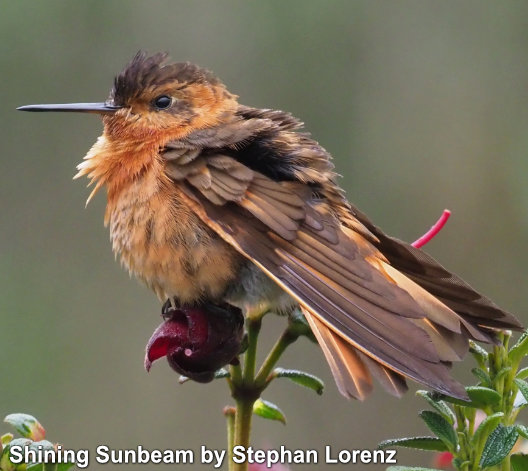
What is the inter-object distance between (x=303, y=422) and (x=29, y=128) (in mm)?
2315

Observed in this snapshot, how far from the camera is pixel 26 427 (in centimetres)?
175

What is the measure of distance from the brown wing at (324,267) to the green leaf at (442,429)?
59mm

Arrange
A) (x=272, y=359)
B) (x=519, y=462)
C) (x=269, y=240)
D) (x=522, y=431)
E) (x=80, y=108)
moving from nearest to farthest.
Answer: (x=522, y=431)
(x=519, y=462)
(x=272, y=359)
(x=269, y=240)
(x=80, y=108)

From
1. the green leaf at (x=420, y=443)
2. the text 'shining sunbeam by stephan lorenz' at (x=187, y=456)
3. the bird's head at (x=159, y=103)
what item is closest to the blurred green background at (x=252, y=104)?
the bird's head at (x=159, y=103)

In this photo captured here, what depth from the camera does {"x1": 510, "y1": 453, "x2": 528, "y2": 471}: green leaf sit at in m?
1.72

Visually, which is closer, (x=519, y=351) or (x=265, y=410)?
(x=519, y=351)

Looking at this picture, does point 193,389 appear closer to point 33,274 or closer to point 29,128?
point 33,274

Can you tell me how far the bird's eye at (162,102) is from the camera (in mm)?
2992

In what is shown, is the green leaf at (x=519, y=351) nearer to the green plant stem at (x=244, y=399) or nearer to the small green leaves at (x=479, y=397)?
the small green leaves at (x=479, y=397)

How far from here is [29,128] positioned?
598 centimetres

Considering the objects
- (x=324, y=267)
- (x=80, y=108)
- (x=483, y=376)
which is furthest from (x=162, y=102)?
(x=483, y=376)

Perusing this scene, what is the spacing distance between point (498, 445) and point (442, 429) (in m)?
0.12

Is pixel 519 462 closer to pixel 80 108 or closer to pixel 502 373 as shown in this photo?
pixel 502 373

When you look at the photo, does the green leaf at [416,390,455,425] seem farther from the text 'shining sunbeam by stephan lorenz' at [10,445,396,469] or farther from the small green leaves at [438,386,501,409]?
the text 'shining sunbeam by stephan lorenz' at [10,445,396,469]
